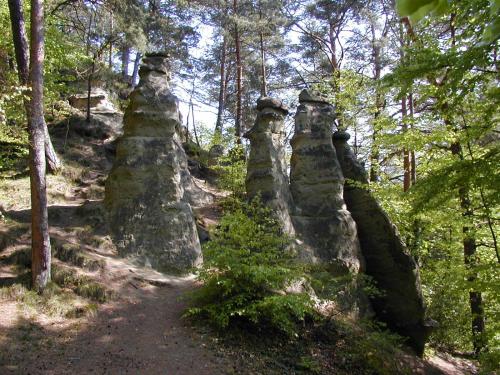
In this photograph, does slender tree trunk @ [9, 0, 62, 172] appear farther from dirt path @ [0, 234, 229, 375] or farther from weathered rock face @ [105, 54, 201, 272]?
dirt path @ [0, 234, 229, 375]

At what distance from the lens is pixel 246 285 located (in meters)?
8.30

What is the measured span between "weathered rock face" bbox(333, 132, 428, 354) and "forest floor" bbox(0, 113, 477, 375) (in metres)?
1.12

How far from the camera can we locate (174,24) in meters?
24.2

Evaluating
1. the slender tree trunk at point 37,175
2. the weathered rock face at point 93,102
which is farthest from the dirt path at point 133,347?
the weathered rock face at point 93,102

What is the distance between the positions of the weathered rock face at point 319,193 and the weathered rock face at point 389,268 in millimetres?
530

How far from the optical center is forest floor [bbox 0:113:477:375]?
690cm

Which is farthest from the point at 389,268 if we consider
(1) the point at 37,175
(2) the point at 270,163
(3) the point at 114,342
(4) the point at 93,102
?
(4) the point at 93,102

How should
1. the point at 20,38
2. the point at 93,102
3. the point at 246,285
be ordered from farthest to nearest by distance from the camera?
1. the point at 93,102
2. the point at 20,38
3. the point at 246,285

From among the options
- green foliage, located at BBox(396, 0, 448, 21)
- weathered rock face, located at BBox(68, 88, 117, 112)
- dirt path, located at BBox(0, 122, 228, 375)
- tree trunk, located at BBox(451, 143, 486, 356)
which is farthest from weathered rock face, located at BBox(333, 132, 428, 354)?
weathered rock face, located at BBox(68, 88, 117, 112)

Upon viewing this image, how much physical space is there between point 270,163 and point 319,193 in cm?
Result: 184

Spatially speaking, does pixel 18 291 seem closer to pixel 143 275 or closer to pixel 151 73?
pixel 143 275

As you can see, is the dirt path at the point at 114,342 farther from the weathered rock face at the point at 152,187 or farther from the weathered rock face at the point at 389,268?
the weathered rock face at the point at 389,268

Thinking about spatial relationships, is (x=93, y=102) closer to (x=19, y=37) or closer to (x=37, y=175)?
(x=19, y=37)

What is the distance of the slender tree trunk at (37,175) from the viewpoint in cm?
855
